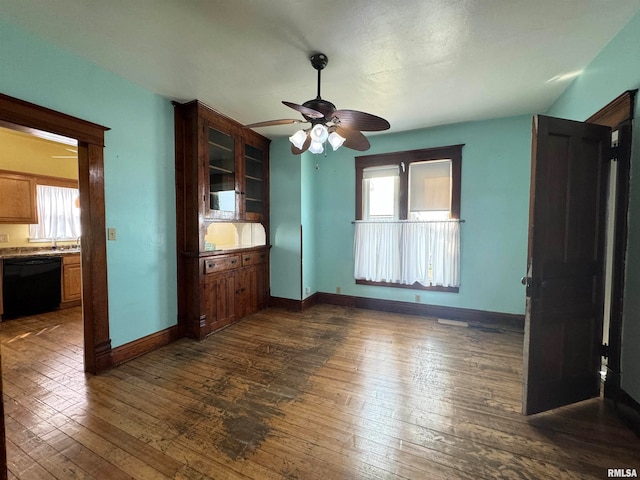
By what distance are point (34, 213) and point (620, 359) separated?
697 cm

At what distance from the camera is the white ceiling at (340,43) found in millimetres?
1681

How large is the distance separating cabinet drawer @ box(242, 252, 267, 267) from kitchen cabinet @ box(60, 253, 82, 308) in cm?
259

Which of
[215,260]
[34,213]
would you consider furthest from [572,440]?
[34,213]

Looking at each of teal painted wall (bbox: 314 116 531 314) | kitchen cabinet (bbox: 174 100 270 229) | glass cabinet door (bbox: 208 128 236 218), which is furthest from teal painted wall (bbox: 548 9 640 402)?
glass cabinet door (bbox: 208 128 236 218)

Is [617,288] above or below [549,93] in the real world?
below

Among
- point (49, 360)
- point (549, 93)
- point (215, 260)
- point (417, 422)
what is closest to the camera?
point (417, 422)

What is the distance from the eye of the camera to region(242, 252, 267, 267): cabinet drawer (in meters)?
3.78

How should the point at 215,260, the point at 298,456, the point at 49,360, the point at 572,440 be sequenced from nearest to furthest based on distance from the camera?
the point at 298,456 → the point at 572,440 → the point at 49,360 → the point at 215,260

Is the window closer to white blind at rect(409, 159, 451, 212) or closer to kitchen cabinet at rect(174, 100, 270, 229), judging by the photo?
white blind at rect(409, 159, 451, 212)

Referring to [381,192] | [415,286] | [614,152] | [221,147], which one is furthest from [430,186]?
[221,147]

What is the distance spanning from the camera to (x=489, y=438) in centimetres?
164

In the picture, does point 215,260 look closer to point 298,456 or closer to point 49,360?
point 49,360

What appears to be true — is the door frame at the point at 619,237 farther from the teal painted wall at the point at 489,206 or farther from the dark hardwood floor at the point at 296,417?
the teal painted wall at the point at 489,206

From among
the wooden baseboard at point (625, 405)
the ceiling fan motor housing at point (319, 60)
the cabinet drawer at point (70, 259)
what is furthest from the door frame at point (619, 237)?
the cabinet drawer at point (70, 259)
